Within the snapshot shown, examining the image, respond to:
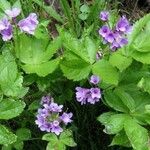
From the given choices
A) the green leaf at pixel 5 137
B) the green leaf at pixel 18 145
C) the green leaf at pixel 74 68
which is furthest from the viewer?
→ the green leaf at pixel 18 145

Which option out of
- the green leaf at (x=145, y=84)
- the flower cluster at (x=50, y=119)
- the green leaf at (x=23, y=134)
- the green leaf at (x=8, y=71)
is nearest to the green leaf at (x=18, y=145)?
the green leaf at (x=23, y=134)

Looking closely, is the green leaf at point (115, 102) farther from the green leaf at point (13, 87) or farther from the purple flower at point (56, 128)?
the green leaf at point (13, 87)

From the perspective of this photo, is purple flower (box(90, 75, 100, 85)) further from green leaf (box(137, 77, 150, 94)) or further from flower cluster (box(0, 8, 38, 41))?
flower cluster (box(0, 8, 38, 41))

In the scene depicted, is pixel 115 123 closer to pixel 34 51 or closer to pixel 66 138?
pixel 66 138

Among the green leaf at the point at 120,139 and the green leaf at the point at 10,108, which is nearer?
→ the green leaf at the point at 10,108

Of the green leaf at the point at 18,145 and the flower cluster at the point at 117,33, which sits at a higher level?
the flower cluster at the point at 117,33

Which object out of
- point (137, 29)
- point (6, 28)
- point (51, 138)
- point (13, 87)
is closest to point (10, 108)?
point (13, 87)

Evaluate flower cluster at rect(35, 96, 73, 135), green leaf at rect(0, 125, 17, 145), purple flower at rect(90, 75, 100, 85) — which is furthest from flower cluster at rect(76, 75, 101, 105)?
green leaf at rect(0, 125, 17, 145)
